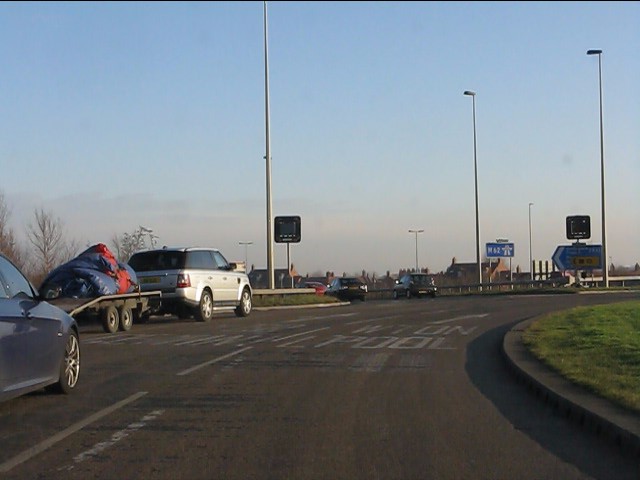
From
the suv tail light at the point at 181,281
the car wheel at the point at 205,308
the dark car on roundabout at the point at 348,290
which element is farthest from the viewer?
the dark car on roundabout at the point at 348,290

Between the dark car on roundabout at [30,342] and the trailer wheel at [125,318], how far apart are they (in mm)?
10020

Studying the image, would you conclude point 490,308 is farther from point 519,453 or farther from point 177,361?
point 519,453

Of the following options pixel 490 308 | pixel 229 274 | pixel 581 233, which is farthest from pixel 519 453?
pixel 581 233

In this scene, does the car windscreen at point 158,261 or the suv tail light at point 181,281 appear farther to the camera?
the car windscreen at point 158,261

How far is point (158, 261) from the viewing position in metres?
25.0

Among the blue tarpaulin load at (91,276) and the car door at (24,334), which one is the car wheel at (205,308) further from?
the car door at (24,334)

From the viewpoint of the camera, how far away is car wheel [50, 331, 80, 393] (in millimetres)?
11328

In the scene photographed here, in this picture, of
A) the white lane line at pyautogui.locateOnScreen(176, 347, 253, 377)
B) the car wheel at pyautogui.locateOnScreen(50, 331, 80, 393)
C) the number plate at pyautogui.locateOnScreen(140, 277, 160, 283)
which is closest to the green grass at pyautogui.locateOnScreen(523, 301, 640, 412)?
the white lane line at pyautogui.locateOnScreen(176, 347, 253, 377)

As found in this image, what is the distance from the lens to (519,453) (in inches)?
327

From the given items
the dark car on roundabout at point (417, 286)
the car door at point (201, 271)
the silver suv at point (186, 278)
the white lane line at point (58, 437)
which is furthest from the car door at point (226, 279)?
the dark car on roundabout at point (417, 286)

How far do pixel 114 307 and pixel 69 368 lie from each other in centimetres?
989

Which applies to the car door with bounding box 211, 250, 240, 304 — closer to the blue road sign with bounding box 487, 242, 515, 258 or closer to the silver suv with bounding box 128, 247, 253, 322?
→ the silver suv with bounding box 128, 247, 253, 322

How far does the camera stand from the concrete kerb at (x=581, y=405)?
27.7 ft

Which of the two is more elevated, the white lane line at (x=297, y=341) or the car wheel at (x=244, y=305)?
the car wheel at (x=244, y=305)
